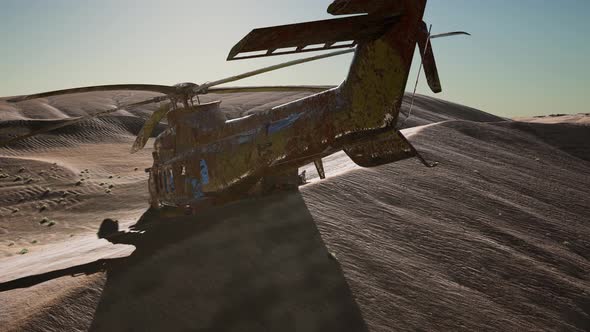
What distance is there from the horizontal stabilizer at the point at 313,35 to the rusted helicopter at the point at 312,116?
10 mm

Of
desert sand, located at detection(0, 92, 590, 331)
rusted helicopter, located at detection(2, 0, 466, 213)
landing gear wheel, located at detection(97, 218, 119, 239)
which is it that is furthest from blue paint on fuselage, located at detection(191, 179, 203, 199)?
landing gear wheel, located at detection(97, 218, 119, 239)

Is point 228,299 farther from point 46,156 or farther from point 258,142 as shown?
point 46,156

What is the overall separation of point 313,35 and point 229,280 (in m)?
3.44

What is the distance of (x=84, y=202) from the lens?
1563cm

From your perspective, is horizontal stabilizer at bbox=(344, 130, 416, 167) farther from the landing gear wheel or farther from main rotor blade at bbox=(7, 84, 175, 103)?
the landing gear wheel

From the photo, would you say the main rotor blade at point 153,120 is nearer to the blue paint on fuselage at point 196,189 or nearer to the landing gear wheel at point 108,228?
the blue paint on fuselage at point 196,189

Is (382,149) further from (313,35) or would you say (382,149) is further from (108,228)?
(108,228)

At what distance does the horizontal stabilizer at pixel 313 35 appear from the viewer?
12.1 ft

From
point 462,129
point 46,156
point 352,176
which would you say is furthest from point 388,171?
point 46,156

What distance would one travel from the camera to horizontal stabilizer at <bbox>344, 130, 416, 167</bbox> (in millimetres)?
5779

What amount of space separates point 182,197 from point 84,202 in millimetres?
9170

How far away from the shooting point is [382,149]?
5.91 metres

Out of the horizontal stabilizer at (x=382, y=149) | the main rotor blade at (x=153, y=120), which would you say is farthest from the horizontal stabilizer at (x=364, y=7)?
the main rotor blade at (x=153, y=120)

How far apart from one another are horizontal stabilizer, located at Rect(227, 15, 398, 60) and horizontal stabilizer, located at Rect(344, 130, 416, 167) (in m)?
1.50
